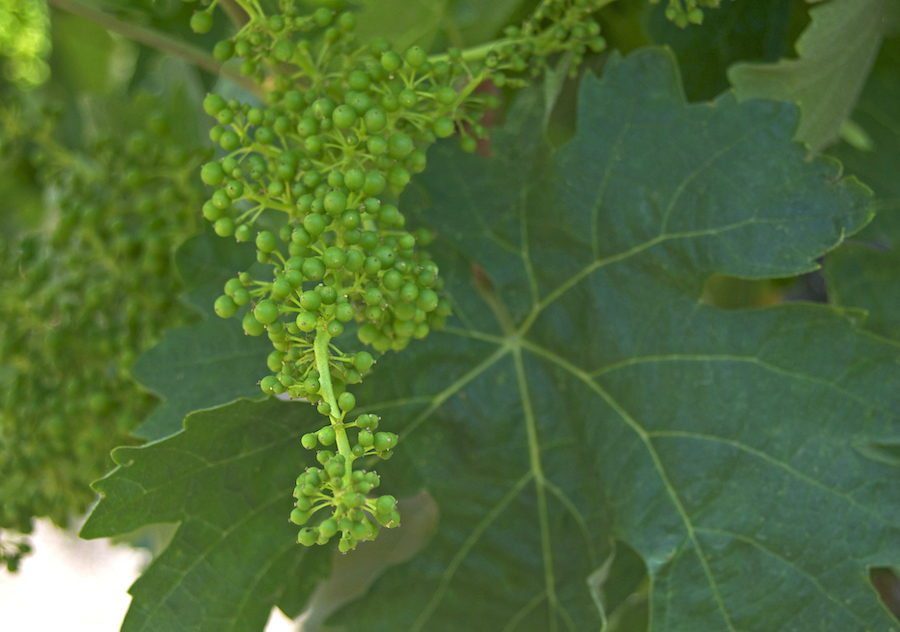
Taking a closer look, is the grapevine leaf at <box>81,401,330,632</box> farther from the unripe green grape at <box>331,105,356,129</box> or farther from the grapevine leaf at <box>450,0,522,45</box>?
the grapevine leaf at <box>450,0,522,45</box>

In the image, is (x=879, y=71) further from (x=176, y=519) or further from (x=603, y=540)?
(x=176, y=519)

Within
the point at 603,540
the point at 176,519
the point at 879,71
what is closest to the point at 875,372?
the point at 603,540

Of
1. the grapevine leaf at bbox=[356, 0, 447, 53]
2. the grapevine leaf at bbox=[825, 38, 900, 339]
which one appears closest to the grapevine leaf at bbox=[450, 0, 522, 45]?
the grapevine leaf at bbox=[356, 0, 447, 53]

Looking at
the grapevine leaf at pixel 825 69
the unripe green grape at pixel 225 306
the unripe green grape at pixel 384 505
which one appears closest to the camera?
Answer: the unripe green grape at pixel 384 505

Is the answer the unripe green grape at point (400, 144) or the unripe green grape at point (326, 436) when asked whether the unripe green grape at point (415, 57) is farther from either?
the unripe green grape at point (326, 436)

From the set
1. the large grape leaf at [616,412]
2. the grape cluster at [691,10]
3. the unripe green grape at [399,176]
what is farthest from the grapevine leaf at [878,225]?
the unripe green grape at [399,176]

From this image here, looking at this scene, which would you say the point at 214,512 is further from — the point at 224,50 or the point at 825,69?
the point at 825,69
